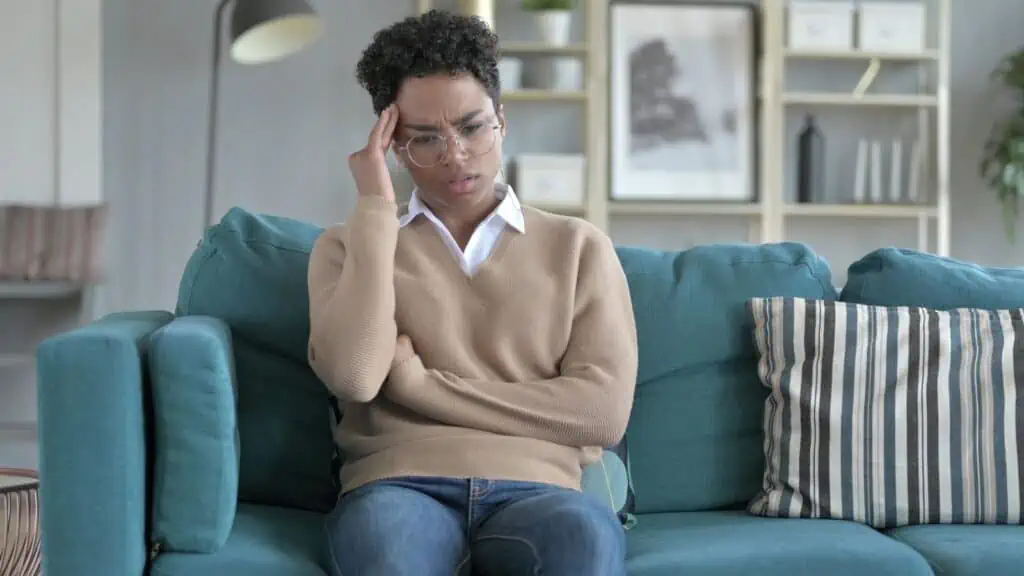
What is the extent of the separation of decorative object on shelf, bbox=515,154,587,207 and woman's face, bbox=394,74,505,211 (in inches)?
87.3

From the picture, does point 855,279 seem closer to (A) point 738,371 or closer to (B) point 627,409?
(A) point 738,371

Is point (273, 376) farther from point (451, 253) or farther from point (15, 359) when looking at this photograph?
point (15, 359)

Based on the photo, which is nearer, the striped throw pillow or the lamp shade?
the striped throw pillow

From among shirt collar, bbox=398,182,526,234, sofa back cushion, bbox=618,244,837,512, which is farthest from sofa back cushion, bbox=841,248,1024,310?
shirt collar, bbox=398,182,526,234

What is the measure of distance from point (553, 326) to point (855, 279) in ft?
2.17

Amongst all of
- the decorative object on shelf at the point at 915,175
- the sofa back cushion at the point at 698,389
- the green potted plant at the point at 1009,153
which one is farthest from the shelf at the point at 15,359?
the green potted plant at the point at 1009,153

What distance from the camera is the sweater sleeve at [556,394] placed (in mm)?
1614

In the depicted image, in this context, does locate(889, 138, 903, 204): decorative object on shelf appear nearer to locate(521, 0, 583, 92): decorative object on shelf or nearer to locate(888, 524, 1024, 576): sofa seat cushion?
locate(521, 0, 583, 92): decorative object on shelf

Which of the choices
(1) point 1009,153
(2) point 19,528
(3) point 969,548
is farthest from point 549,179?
A: (3) point 969,548

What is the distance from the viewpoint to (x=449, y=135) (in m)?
1.71

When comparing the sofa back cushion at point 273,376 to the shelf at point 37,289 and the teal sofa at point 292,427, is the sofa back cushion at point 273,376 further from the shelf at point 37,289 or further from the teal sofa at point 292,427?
the shelf at point 37,289

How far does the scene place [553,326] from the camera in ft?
5.57

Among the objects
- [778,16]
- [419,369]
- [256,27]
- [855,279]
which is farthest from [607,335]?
[778,16]

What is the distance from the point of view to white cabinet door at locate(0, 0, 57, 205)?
12.7ft
